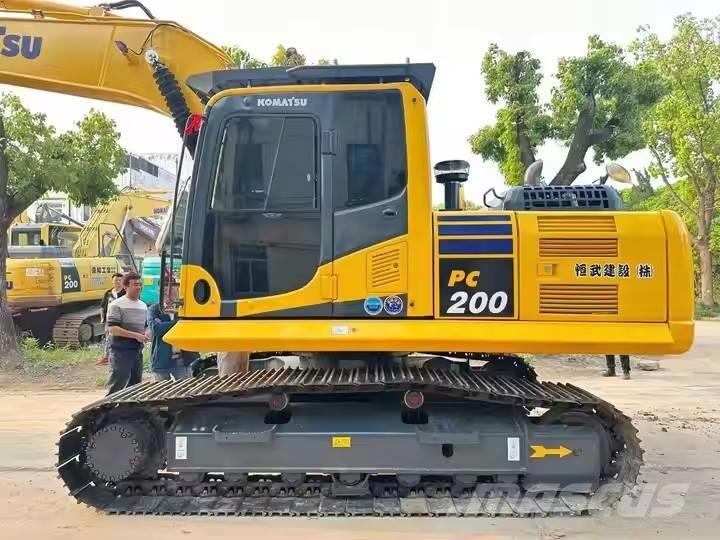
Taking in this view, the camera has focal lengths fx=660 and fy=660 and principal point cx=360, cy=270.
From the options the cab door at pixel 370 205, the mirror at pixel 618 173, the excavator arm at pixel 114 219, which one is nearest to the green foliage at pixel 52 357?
the excavator arm at pixel 114 219

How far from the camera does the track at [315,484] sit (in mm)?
4461

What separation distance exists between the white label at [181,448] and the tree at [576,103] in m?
10.6

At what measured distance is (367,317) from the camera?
439 cm

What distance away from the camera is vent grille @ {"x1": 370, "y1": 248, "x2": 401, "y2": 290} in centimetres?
439

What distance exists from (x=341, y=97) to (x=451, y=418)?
2.33 m

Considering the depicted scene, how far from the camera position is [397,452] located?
176 inches

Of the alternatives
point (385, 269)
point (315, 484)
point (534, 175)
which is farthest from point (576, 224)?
point (315, 484)

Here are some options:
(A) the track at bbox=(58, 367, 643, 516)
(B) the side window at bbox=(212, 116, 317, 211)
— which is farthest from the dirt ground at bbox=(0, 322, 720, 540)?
(B) the side window at bbox=(212, 116, 317, 211)

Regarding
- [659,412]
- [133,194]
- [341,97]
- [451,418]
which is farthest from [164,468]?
[133,194]

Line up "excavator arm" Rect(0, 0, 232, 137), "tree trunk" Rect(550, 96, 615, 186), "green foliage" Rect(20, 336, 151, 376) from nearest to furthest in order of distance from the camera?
"excavator arm" Rect(0, 0, 232, 137)
"green foliage" Rect(20, 336, 151, 376)
"tree trunk" Rect(550, 96, 615, 186)

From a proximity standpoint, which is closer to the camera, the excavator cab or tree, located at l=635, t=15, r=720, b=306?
the excavator cab

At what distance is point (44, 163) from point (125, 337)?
22.3 ft

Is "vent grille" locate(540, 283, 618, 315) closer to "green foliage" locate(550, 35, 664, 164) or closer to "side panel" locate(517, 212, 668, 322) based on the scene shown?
"side panel" locate(517, 212, 668, 322)

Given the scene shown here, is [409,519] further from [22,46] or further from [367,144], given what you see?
[22,46]
